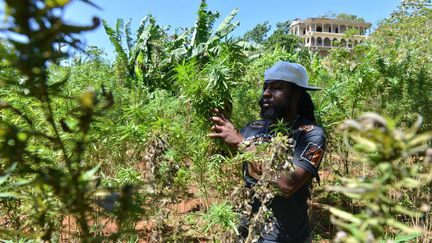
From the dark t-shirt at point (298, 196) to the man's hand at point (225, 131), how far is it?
0.12 m

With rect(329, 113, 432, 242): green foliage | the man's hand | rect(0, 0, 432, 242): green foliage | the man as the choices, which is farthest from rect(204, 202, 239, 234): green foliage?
A: rect(329, 113, 432, 242): green foliage

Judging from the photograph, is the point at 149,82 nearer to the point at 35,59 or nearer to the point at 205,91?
the point at 205,91

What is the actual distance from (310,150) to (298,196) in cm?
21

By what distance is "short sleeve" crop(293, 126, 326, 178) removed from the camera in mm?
1720

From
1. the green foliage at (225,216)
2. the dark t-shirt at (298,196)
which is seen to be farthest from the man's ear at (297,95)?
the green foliage at (225,216)

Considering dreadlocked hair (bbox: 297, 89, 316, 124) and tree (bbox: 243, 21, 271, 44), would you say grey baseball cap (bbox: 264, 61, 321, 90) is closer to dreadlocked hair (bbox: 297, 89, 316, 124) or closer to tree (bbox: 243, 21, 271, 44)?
dreadlocked hair (bbox: 297, 89, 316, 124)

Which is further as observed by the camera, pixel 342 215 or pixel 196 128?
pixel 196 128

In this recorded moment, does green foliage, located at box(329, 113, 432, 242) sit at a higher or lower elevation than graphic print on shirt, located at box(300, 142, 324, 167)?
lower

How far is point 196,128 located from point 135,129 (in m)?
0.29

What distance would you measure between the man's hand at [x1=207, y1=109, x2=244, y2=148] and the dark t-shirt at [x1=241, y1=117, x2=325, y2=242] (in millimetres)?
118

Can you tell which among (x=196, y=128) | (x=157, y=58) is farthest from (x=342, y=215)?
(x=157, y=58)

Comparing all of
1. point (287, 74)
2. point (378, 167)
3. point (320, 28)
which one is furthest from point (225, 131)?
point (320, 28)

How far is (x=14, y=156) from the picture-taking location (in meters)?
0.44

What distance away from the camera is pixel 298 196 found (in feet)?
6.01
